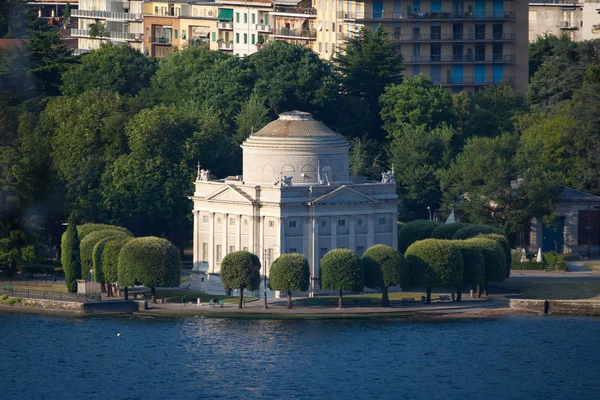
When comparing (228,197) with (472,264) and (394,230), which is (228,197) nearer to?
(394,230)

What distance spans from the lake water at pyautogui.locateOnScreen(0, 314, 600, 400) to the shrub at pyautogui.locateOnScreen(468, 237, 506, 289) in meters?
5.75

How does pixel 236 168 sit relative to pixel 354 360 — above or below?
above

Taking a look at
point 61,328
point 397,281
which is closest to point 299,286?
point 397,281

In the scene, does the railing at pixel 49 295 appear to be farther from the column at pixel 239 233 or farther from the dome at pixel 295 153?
the dome at pixel 295 153

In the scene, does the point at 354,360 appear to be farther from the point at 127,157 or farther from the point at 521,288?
the point at 127,157

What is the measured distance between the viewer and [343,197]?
166375 millimetres

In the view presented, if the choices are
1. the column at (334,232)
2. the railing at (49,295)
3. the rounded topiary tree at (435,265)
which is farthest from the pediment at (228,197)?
Result: the rounded topiary tree at (435,265)

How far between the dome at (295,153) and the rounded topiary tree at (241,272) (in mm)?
8318

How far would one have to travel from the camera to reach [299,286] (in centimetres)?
15900

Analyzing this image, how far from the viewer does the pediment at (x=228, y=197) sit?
167 metres

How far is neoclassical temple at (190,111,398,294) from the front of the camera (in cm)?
16525

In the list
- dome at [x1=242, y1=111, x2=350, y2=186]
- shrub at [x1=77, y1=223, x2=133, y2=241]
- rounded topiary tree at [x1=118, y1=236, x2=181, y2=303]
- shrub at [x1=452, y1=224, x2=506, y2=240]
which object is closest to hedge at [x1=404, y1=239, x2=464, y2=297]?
shrub at [x1=452, y1=224, x2=506, y2=240]

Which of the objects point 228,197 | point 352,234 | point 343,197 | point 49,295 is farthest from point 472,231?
point 49,295

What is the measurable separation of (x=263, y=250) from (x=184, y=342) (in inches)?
649
